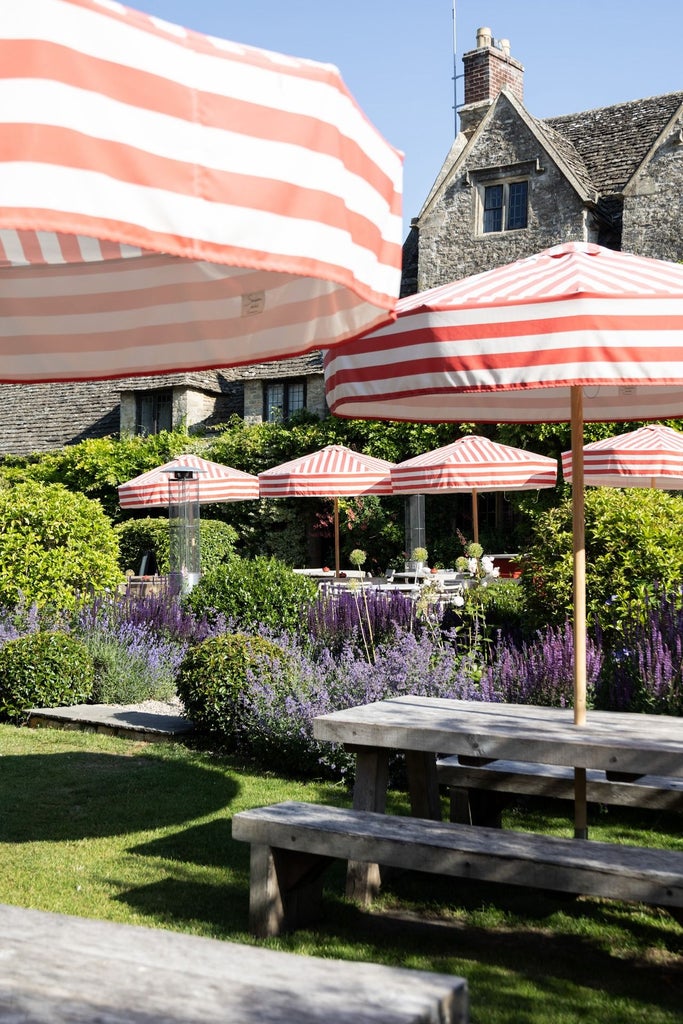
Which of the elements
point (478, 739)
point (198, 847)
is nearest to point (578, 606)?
point (478, 739)

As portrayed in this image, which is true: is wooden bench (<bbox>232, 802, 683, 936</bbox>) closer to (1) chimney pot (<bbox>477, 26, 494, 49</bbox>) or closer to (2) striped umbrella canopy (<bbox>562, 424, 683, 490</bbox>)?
(2) striped umbrella canopy (<bbox>562, 424, 683, 490</bbox>)

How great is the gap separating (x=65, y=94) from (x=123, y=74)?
14 centimetres

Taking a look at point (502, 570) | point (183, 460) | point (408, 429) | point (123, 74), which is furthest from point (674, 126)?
point (123, 74)

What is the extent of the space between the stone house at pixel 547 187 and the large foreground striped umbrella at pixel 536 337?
19.1 meters

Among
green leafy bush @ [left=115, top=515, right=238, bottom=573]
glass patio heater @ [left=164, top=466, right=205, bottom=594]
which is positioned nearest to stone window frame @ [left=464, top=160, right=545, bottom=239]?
green leafy bush @ [left=115, top=515, right=238, bottom=573]

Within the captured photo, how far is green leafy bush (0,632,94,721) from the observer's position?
907 cm

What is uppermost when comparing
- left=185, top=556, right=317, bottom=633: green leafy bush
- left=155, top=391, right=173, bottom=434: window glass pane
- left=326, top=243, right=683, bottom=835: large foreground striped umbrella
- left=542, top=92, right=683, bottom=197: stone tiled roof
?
left=542, top=92, right=683, bottom=197: stone tiled roof

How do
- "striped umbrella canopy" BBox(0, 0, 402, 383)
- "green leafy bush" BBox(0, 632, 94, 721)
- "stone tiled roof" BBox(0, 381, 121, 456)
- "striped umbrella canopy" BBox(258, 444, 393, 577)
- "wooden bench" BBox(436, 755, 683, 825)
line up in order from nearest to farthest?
"striped umbrella canopy" BBox(0, 0, 402, 383) → "wooden bench" BBox(436, 755, 683, 825) → "green leafy bush" BBox(0, 632, 94, 721) → "striped umbrella canopy" BBox(258, 444, 393, 577) → "stone tiled roof" BBox(0, 381, 121, 456)

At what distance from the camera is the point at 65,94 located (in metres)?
1.91

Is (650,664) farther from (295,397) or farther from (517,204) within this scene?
(295,397)

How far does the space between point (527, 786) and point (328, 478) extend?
39.7 feet

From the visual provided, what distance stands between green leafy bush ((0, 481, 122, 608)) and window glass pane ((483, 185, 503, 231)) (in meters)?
14.8

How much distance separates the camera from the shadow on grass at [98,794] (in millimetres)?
5984

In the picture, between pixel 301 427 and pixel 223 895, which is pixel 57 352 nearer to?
pixel 223 895
